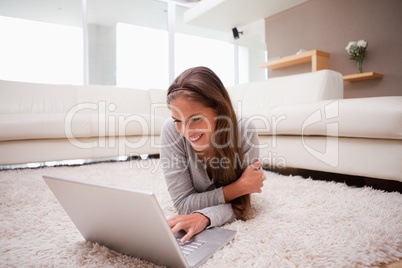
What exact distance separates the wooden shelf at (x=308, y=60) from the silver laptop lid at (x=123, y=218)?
435 centimetres

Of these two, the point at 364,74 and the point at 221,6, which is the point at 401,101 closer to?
the point at 364,74

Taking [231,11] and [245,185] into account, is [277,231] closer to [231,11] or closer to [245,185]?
[245,185]

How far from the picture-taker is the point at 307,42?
4770 millimetres

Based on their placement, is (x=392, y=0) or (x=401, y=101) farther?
(x=392, y=0)

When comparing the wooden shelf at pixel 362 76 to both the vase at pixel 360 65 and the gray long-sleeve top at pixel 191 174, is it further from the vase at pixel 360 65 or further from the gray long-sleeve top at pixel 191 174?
the gray long-sleeve top at pixel 191 174

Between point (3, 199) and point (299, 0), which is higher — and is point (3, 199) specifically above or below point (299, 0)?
below

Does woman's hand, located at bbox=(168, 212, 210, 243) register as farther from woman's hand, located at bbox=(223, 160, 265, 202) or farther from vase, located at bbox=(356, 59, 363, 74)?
vase, located at bbox=(356, 59, 363, 74)

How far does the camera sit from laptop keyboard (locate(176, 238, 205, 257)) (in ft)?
2.24

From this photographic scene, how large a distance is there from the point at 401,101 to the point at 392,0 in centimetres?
325

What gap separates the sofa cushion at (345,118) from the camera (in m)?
1.33

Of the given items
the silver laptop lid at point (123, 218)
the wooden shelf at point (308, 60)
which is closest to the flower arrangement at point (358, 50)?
the wooden shelf at point (308, 60)

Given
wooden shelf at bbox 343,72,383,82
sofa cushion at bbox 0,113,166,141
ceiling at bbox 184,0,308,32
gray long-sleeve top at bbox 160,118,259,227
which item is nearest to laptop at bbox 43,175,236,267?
gray long-sleeve top at bbox 160,118,259,227

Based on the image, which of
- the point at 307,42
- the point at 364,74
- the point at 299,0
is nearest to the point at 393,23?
the point at 364,74

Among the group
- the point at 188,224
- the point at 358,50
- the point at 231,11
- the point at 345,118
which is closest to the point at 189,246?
the point at 188,224
